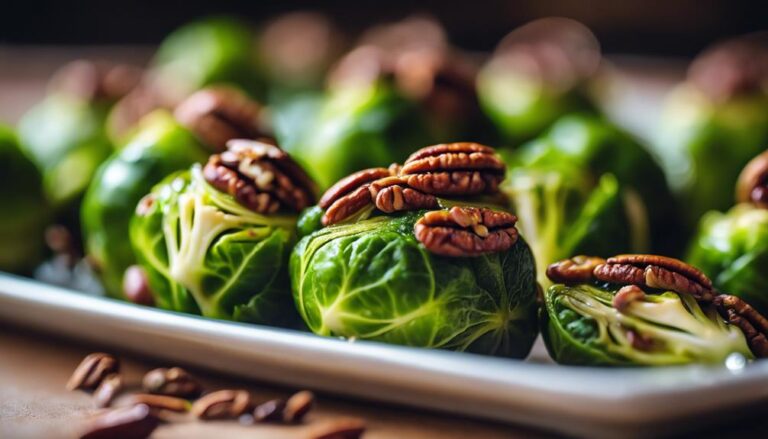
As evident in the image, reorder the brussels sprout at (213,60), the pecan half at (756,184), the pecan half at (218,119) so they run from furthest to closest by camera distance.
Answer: the brussels sprout at (213,60), the pecan half at (218,119), the pecan half at (756,184)

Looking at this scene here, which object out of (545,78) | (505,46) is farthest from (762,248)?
(505,46)

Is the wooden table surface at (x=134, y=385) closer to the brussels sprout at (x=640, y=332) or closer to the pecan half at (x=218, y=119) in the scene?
the brussels sprout at (x=640, y=332)

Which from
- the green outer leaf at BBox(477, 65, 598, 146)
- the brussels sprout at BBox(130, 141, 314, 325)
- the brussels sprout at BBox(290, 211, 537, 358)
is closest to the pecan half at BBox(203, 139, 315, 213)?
the brussels sprout at BBox(130, 141, 314, 325)

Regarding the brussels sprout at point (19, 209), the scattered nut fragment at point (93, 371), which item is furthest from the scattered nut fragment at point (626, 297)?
the brussels sprout at point (19, 209)

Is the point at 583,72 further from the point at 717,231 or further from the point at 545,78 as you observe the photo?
the point at 717,231

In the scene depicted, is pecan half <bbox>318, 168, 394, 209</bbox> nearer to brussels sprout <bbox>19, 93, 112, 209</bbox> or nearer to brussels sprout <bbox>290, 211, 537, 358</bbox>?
brussels sprout <bbox>290, 211, 537, 358</bbox>

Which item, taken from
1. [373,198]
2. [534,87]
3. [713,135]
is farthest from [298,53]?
[373,198]
